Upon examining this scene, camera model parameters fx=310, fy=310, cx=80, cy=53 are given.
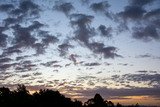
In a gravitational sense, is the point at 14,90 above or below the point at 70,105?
above

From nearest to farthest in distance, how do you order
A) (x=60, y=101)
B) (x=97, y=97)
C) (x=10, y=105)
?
1. (x=10, y=105)
2. (x=60, y=101)
3. (x=97, y=97)

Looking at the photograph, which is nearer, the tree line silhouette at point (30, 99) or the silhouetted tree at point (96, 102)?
the tree line silhouette at point (30, 99)

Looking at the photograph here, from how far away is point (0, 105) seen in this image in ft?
383

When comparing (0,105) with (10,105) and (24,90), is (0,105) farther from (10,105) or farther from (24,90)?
(24,90)

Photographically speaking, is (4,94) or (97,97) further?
(97,97)

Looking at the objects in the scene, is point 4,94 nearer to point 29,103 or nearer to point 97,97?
point 29,103

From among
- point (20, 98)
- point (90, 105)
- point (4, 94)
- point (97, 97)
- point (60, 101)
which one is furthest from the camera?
point (97, 97)

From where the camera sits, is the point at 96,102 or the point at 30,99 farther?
the point at 96,102

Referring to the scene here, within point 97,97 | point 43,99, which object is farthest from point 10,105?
point 97,97

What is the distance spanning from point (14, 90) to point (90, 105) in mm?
52138

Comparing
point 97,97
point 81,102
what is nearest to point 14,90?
point 81,102

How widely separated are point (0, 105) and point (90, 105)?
7351cm

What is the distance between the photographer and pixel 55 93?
139375 millimetres

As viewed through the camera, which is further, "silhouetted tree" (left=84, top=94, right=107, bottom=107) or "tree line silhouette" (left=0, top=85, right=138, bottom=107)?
"silhouetted tree" (left=84, top=94, right=107, bottom=107)
